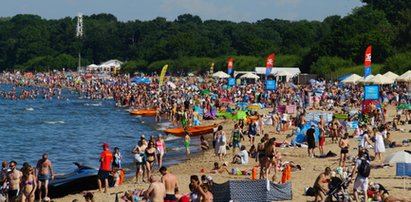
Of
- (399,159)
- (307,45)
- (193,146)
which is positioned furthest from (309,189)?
(307,45)

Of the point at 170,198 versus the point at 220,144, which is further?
the point at 220,144

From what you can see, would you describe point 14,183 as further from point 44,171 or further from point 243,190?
point 243,190

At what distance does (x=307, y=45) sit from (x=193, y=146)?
226 feet

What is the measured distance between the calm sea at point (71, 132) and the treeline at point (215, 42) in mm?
19341

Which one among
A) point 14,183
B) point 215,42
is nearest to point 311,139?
point 14,183

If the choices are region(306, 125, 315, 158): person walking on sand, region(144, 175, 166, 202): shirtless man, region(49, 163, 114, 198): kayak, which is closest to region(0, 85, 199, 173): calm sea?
region(306, 125, 315, 158): person walking on sand

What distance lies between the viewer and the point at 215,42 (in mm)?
123750

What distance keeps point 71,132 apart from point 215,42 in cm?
8352

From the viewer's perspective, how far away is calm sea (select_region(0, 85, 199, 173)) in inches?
1142

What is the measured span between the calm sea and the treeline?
19.3 metres

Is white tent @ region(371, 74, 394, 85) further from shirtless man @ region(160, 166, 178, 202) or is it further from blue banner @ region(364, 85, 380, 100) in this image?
shirtless man @ region(160, 166, 178, 202)

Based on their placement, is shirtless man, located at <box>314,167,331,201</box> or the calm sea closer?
shirtless man, located at <box>314,167,331,201</box>

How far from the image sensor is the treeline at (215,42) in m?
66.5

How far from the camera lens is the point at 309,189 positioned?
52.7 ft
